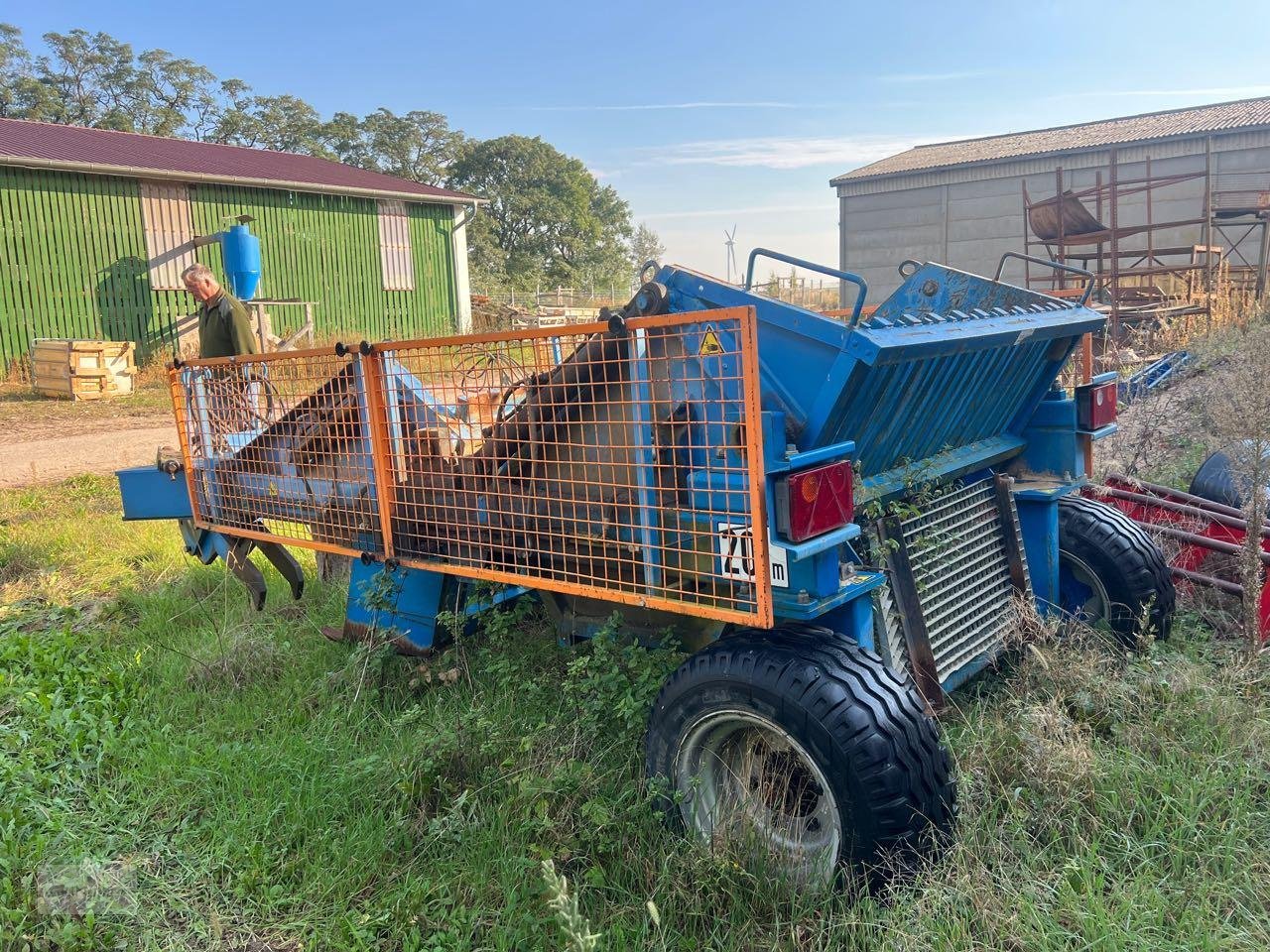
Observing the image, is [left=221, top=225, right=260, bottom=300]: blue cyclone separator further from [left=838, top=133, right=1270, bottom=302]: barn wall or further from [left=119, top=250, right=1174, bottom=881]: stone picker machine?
[left=838, top=133, right=1270, bottom=302]: barn wall

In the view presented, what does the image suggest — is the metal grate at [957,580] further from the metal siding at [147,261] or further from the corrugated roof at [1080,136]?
the corrugated roof at [1080,136]

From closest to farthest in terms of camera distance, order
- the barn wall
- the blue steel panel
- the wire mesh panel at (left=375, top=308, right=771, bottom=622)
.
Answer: the wire mesh panel at (left=375, top=308, right=771, bottom=622), the blue steel panel, the barn wall

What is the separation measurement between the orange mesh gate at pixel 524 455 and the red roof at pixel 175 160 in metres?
14.7

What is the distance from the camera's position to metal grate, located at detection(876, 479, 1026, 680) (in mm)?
3102

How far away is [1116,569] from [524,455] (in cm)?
261

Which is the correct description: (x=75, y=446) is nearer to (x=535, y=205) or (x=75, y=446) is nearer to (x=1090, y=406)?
(x=1090, y=406)

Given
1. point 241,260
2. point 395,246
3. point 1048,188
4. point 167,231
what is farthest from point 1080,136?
point 167,231

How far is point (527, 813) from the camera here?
9.48 feet

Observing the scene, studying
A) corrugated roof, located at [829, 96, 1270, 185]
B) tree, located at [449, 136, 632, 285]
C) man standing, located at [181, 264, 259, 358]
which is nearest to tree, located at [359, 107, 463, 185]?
tree, located at [449, 136, 632, 285]

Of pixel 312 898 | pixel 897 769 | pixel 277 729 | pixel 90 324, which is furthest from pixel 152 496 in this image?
pixel 90 324

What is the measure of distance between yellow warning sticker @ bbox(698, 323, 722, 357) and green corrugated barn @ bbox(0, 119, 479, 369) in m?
16.8

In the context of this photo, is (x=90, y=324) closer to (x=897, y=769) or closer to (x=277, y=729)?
(x=277, y=729)

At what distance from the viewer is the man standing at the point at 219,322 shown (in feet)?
20.0

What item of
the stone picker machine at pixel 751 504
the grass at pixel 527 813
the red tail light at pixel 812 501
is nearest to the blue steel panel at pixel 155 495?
the stone picker machine at pixel 751 504
